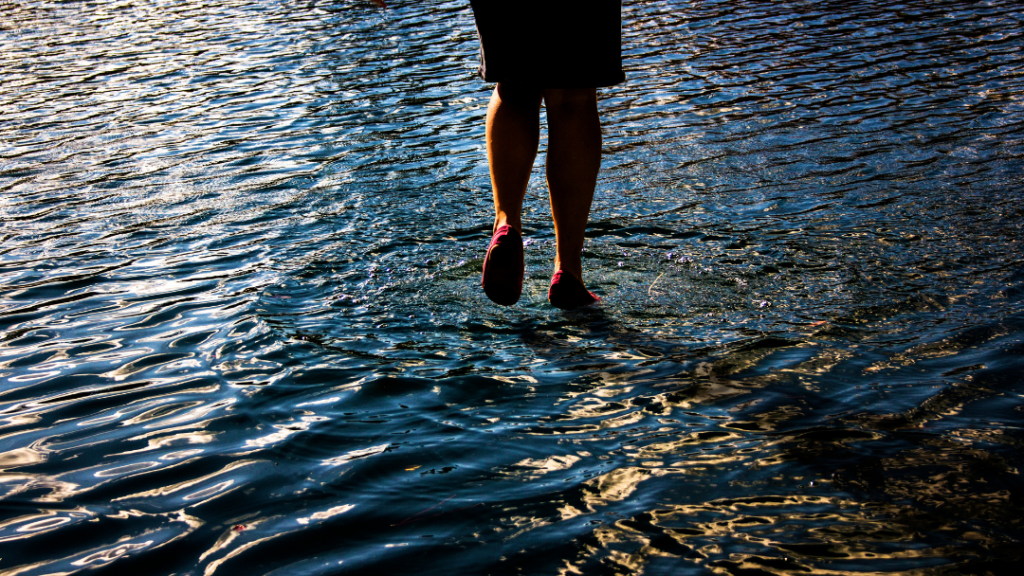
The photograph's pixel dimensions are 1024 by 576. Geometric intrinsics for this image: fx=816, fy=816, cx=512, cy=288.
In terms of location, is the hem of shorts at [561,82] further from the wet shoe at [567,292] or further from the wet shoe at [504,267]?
the wet shoe at [567,292]

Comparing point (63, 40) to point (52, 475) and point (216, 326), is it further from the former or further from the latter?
point (52, 475)

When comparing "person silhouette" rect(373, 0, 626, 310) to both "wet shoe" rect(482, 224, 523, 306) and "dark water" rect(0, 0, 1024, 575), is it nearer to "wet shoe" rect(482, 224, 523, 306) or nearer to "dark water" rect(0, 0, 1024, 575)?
"wet shoe" rect(482, 224, 523, 306)

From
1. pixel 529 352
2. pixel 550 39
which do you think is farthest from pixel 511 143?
pixel 529 352

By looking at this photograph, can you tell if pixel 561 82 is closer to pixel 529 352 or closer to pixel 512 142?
pixel 512 142

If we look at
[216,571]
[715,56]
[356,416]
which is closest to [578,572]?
[216,571]

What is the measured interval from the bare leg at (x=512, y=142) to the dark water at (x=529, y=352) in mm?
363

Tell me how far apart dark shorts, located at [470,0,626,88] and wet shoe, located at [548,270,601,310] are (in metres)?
0.60

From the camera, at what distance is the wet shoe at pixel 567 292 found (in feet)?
8.55

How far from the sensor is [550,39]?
7.94 feet

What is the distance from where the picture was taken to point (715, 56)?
23.0ft

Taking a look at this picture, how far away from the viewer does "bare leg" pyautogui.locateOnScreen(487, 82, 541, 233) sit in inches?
101

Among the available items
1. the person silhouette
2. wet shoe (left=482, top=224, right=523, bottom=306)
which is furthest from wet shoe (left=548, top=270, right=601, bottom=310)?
wet shoe (left=482, top=224, right=523, bottom=306)

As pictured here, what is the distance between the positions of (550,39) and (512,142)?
1.10 feet

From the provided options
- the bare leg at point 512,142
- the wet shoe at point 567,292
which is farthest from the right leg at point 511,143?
the wet shoe at point 567,292
